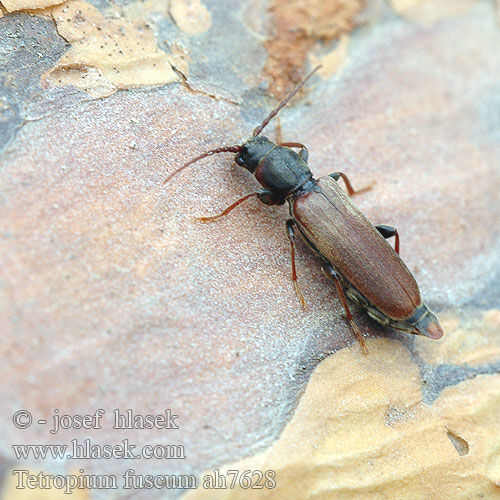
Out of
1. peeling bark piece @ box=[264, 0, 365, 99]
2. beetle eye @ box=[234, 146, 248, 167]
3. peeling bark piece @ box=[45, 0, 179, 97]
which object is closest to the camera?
peeling bark piece @ box=[45, 0, 179, 97]

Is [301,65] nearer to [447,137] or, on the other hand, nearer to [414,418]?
[447,137]

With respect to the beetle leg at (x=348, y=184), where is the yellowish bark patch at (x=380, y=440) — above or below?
below

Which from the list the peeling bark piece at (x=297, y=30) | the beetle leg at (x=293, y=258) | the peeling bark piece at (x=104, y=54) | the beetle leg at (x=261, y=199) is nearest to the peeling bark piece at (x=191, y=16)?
the peeling bark piece at (x=104, y=54)

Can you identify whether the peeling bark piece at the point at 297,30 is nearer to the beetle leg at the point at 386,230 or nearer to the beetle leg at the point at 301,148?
the beetle leg at the point at 301,148

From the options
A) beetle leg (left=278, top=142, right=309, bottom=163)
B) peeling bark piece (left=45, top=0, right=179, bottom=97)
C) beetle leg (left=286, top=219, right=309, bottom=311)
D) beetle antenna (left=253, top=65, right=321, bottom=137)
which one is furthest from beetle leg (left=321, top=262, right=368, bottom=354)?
peeling bark piece (left=45, top=0, right=179, bottom=97)

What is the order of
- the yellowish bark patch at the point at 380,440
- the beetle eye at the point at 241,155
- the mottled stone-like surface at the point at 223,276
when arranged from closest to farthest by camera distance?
the mottled stone-like surface at the point at 223,276 → the yellowish bark patch at the point at 380,440 → the beetle eye at the point at 241,155

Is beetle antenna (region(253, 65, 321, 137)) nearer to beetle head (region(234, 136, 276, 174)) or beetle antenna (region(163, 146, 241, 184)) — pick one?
beetle head (region(234, 136, 276, 174))

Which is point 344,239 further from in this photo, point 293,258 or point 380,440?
point 380,440
